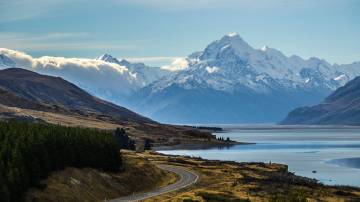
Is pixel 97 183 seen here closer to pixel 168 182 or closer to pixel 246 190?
pixel 168 182

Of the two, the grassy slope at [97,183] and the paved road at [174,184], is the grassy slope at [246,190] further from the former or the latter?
the grassy slope at [97,183]

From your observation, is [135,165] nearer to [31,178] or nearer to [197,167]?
[197,167]

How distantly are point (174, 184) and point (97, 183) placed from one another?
1862 centimetres

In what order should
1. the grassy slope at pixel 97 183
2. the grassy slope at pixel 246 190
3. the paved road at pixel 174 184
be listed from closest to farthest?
1. the grassy slope at pixel 97 183
2. the grassy slope at pixel 246 190
3. the paved road at pixel 174 184

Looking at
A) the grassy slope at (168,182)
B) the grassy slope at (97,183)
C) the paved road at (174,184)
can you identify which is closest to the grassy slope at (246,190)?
the grassy slope at (168,182)

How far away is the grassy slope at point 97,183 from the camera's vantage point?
108938 mm

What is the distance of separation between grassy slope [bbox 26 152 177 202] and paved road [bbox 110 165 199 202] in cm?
300

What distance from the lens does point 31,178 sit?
107m

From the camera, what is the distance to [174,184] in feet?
443

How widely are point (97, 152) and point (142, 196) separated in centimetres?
2152

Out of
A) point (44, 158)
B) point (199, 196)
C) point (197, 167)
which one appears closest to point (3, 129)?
point (44, 158)

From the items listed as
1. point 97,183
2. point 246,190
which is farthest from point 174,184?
point 97,183

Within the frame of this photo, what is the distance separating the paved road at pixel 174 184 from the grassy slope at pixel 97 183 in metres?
3.00

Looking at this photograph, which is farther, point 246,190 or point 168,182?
point 168,182
